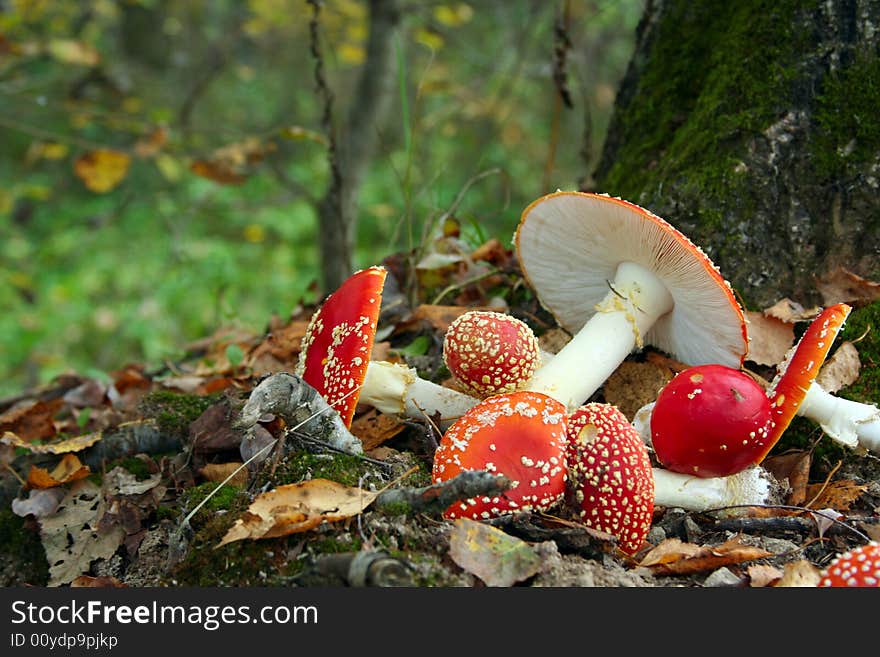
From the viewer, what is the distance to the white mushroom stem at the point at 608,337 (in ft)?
8.92

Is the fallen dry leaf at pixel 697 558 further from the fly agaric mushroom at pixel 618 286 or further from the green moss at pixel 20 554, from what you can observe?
the green moss at pixel 20 554

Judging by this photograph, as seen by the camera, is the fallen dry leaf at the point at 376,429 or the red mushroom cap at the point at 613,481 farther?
the fallen dry leaf at the point at 376,429

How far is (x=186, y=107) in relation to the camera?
256 inches

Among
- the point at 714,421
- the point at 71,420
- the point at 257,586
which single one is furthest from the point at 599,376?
the point at 71,420

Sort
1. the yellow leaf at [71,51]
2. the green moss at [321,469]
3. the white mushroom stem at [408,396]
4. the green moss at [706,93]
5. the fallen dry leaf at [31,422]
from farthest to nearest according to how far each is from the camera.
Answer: the yellow leaf at [71,51], the fallen dry leaf at [31,422], the green moss at [706,93], the white mushroom stem at [408,396], the green moss at [321,469]

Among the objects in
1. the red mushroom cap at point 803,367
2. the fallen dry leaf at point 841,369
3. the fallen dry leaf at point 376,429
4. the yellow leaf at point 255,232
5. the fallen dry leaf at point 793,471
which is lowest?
the yellow leaf at point 255,232

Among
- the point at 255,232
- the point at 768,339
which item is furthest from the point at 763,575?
the point at 255,232

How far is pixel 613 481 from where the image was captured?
2176 millimetres

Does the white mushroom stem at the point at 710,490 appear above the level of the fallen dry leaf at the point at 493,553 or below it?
below

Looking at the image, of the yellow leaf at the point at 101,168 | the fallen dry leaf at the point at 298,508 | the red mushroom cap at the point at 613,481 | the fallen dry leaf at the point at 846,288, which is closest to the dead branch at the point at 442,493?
the fallen dry leaf at the point at 298,508

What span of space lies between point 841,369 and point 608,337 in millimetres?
873

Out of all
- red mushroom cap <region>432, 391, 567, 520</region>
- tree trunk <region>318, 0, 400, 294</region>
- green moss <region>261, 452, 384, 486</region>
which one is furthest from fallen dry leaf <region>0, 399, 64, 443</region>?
tree trunk <region>318, 0, 400, 294</region>

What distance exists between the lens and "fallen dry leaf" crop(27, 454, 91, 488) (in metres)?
2.89

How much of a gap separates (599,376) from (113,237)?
10.4 metres
